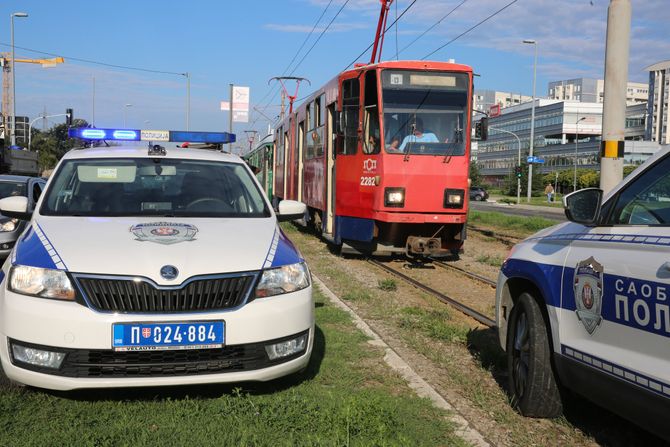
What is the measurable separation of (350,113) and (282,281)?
7998mm

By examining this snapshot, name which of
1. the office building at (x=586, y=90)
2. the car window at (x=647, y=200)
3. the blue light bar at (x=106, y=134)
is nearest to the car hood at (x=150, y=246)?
the car window at (x=647, y=200)

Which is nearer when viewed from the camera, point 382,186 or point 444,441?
point 444,441

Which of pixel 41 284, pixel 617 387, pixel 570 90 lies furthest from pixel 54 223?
pixel 570 90

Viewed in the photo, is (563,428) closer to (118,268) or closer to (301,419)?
(301,419)

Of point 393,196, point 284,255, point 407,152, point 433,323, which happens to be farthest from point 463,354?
point 407,152

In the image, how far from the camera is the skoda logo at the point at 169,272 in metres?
3.91

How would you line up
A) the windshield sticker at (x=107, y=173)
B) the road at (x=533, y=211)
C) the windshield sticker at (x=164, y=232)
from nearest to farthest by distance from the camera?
the windshield sticker at (x=164, y=232) → the windshield sticker at (x=107, y=173) → the road at (x=533, y=211)

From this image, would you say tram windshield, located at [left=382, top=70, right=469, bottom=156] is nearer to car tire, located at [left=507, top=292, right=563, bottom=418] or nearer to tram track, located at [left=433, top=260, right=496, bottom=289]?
tram track, located at [left=433, top=260, right=496, bottom=289]

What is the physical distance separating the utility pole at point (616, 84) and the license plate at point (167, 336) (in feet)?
21.5

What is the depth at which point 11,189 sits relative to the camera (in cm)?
1224

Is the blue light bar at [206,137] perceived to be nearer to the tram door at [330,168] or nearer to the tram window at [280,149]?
the tram door at [330,168]

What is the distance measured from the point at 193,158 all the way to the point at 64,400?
2265 mm

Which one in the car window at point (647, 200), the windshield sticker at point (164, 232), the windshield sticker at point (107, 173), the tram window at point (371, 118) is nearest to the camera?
the car window at point (647, 200)

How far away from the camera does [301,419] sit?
152 inches
